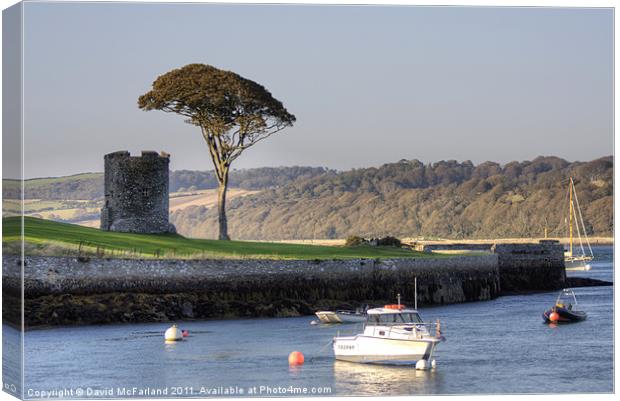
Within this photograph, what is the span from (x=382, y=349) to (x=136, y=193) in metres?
16.3

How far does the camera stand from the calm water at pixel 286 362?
27281 millimetres

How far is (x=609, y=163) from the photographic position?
32531mm

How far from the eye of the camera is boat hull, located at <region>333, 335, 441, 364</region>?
31.6m

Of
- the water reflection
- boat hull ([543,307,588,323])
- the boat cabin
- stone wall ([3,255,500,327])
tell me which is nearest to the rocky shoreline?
stone wall ([3,255,500,327])

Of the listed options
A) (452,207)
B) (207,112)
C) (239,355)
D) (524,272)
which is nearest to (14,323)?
(239,355)

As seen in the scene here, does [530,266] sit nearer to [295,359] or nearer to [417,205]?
[417,205]

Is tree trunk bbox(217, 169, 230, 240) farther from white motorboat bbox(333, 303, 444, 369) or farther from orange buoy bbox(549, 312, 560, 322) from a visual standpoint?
white motorboat bbox(333, 303, 444, 369)

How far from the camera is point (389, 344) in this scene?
32062 mm

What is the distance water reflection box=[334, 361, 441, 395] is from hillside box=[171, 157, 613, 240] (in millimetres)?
18272

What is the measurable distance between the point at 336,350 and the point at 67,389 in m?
8.60

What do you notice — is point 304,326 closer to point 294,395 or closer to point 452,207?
point 294,395

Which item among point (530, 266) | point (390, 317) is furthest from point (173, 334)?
point (530, 266)

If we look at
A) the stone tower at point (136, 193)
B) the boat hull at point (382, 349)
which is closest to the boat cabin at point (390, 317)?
the boat hull at point (382, 349)

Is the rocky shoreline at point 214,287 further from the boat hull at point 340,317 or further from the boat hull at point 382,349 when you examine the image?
the boat hull at point 382,349
